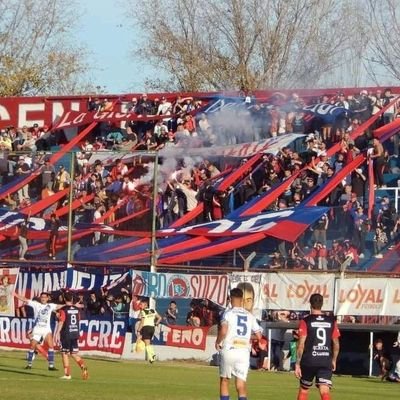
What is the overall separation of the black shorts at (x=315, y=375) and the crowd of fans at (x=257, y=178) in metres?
16.0

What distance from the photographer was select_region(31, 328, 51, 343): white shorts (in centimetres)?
3064

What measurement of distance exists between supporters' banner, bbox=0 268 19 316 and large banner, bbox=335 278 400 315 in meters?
10.7

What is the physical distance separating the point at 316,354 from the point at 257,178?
75.9 ft

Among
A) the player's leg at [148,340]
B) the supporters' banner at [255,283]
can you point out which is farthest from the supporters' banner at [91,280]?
the supporters' banner at [255,283]

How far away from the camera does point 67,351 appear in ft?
87.8

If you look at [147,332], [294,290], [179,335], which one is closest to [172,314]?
[179,335]

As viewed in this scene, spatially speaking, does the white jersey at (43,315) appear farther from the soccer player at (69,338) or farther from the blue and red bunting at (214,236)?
the blue and red bunting at (214,236)

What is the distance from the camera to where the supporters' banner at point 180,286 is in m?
35.6

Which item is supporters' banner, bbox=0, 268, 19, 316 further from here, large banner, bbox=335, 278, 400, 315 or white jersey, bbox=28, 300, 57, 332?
large banner, bbox=335, 278, 400, 315

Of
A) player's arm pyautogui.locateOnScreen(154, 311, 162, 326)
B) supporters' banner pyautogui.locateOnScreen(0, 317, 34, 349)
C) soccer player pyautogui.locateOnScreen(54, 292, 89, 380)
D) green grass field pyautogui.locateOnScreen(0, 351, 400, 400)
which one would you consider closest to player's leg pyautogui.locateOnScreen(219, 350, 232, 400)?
green grass field pyautogui.locateOnScreen(0, 351, 400, 400)

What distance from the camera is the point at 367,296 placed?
33.8 metres

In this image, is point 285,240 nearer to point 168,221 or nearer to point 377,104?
point 168,221

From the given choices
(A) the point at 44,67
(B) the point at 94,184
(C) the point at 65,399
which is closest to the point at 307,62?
(A) the point at 44,67

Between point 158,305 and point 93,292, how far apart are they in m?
2.03
